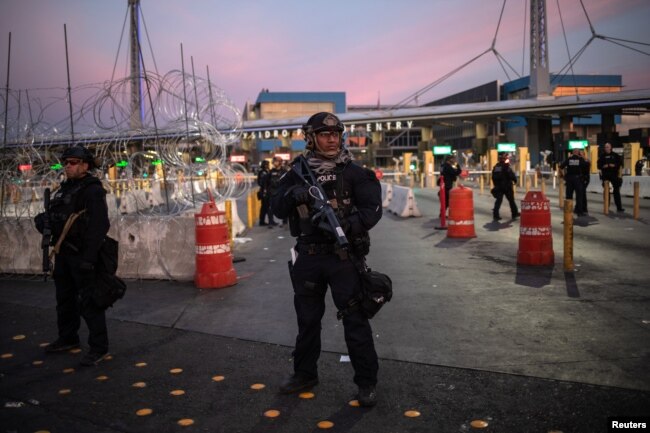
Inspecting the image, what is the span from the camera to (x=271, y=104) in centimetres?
11969

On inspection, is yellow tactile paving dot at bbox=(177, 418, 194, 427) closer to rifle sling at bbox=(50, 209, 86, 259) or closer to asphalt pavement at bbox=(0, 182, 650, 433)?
asphalt pavement at bbox=(0, 182, 650, 433)

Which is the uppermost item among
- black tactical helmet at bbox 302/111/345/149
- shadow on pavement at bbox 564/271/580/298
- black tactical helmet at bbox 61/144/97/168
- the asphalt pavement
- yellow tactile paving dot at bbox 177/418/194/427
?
black tactical helmet at bbox 302/111/345/149

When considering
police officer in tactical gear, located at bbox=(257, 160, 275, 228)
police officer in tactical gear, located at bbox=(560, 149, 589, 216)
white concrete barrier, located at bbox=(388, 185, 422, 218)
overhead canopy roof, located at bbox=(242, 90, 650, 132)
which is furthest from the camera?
overhead canopy roof, located at bbox=(242, 90, 650, 132)

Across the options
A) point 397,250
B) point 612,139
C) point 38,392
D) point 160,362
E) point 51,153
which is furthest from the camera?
point 612,139

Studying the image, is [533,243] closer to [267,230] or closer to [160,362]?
[160,362]

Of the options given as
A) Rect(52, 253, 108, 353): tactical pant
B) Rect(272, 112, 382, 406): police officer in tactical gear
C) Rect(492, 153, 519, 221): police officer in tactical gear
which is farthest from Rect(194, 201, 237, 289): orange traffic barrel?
Rect(492, 153, 519, 221): police officer in tactical gear

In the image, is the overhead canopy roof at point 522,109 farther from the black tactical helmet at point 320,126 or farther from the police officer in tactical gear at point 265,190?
the black tactical helmet at point 320,126

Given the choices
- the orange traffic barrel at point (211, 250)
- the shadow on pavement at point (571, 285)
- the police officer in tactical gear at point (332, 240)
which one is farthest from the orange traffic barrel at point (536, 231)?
the police officer in tactical gear at point (332, 240)

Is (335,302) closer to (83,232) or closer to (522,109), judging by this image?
(83,232)

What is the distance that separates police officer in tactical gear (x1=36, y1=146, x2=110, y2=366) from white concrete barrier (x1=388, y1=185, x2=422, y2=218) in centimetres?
1413

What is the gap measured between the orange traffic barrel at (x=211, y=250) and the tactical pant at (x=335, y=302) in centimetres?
405

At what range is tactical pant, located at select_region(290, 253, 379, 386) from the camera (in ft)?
13.4

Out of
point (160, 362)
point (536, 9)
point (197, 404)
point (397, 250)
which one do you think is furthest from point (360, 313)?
point (536, 9)

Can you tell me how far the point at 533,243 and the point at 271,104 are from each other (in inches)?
4488
